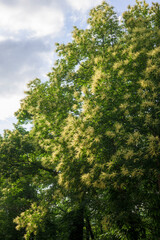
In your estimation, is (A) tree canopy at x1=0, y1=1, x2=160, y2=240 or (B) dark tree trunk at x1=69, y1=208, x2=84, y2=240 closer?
(A) tree canopy at x1=0, y1=1, x2=160, y2=240

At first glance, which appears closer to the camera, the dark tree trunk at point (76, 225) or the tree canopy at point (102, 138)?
the tree canopy at point (102, 138)

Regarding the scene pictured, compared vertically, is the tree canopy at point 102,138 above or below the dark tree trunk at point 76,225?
above

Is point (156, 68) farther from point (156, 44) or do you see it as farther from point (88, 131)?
point (88, 131)

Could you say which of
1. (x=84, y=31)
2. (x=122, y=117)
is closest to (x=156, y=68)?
(x=122, y=117)

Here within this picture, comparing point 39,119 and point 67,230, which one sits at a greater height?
point 39,119

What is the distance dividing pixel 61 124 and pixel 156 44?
564 centimetres

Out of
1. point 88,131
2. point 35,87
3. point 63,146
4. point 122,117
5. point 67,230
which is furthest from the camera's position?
point 35,87

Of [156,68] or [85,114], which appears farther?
[85,114]

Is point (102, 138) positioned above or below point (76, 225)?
above

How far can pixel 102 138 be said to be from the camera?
6.32 m

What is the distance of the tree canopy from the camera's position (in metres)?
5.95

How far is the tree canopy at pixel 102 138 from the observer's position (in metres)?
5.95

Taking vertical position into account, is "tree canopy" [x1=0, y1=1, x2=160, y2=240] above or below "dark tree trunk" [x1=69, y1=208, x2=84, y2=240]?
above

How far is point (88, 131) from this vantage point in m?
5.96
